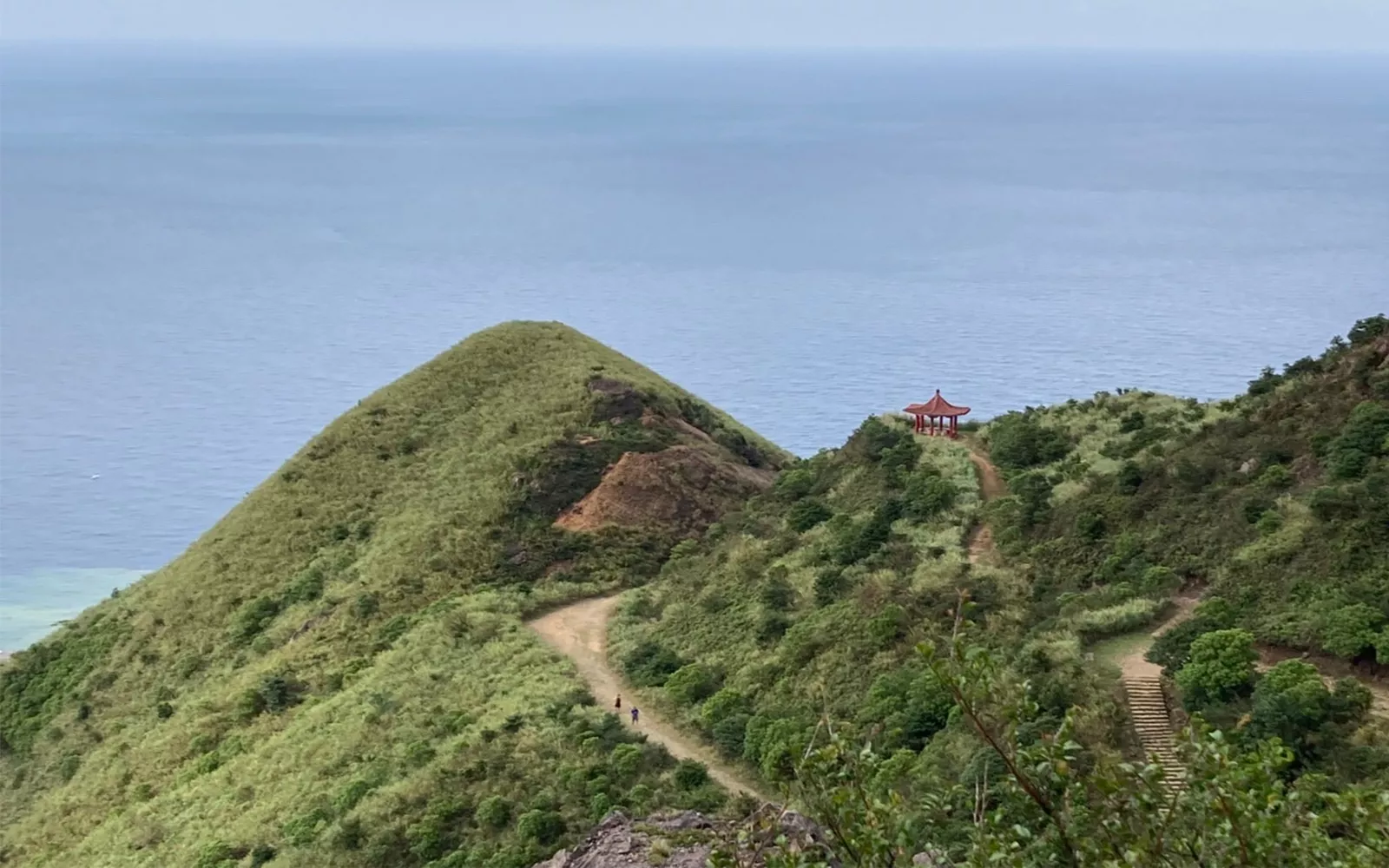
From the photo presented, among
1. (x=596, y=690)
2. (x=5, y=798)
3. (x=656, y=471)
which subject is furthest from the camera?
(x=656, y=471)

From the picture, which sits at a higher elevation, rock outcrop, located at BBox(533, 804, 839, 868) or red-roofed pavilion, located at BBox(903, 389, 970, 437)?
red-roofed pavilion, located at BBox(903, 389, 970, 437)

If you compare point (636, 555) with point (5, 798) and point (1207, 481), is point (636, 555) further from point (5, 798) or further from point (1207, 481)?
point (5, 798)

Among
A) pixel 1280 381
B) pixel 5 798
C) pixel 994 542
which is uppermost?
pixel 1280 381

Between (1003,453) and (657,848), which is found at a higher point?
(1003,453)

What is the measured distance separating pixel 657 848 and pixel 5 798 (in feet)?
93.7

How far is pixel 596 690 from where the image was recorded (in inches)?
1289

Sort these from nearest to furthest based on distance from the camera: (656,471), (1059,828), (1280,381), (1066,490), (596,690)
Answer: (1059,828) < (596,690) < (1066,490) < (1280,381) < (656,471)

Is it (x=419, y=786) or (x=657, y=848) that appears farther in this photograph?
(x=419, y=786)

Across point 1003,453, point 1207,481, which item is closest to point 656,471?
point 1003,453

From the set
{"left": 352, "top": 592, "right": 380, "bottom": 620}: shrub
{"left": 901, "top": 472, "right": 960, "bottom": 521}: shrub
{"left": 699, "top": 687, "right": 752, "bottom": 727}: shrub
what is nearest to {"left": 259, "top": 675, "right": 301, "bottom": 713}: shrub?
{"left": 352, "top": 592, "right": 380, "bottom": 620}: shrub

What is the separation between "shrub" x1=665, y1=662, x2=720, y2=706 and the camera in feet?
101

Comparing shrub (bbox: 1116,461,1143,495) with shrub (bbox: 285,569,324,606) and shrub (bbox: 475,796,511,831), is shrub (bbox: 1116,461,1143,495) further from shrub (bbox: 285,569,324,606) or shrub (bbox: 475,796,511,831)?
shrub (bbox: 285,569,324,606)

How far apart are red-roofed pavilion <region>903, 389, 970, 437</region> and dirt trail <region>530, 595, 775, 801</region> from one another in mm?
11394

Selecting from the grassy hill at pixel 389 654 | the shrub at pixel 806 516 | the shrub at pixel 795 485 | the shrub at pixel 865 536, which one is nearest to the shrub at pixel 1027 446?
the shrub at pixel 865 536
